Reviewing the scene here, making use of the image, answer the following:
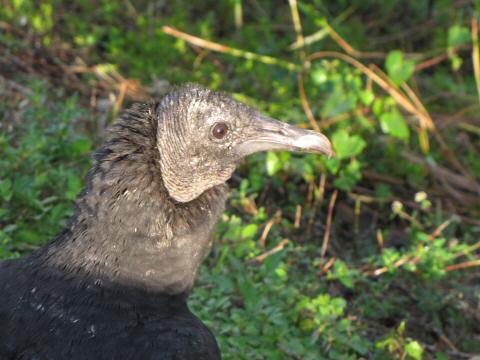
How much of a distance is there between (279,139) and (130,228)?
764 millimetres

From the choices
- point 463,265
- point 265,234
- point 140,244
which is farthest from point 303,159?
point 140,244

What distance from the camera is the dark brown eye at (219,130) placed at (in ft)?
11.5

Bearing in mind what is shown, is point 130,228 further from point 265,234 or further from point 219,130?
point 265,234

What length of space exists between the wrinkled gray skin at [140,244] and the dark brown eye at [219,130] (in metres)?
0.02

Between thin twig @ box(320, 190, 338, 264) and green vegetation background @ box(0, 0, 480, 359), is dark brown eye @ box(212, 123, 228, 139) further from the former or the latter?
thin twig @ box(320, 190, 338, 264)

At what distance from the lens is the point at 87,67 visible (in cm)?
634

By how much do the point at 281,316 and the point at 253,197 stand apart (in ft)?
4.11

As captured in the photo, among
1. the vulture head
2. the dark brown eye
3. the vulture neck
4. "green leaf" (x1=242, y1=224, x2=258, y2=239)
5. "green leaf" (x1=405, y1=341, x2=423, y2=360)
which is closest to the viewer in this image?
the vulture neck

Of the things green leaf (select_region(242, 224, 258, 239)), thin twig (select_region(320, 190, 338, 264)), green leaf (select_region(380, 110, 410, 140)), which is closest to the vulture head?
green leaf (select_region(242, 224, 258, 239))

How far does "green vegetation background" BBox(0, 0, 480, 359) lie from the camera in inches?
172

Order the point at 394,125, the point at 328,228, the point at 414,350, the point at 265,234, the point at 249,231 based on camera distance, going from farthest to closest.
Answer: the point at 394,125 < the point at 328,228 < the point at 265,234 < the point at 249,231 < the point at 414,350

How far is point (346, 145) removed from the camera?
5.43 meters

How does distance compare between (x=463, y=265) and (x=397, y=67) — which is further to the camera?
(x=397, y=67)

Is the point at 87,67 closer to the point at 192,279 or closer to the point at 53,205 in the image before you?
the point at 53,205
